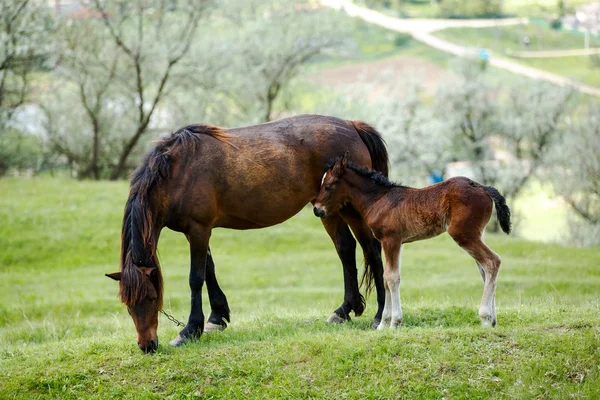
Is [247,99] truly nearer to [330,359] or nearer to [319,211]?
[319,211]

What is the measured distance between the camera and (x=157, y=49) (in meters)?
34.7

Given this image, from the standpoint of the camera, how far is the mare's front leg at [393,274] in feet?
28.8

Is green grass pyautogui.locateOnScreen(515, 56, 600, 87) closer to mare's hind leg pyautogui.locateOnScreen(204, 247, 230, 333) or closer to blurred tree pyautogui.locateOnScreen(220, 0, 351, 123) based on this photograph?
blurred tree pyautogui.locateOnScreen(220, 0, 351, 123)

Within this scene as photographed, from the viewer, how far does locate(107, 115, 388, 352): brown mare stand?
8.63 metres

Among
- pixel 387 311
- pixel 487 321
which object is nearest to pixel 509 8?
pixel 387 311


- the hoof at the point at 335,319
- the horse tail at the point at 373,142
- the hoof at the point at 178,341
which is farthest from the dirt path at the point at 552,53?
the hoof at the point at 178,341

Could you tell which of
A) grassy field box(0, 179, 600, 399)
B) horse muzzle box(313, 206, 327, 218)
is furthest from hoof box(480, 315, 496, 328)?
horse muzzle box(313, 206, 327, 218)

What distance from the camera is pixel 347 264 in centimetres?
1019

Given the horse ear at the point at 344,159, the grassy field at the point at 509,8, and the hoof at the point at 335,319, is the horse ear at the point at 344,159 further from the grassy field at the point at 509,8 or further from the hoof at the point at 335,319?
the grassy field at the point at 509,8

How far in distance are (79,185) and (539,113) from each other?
35.4m

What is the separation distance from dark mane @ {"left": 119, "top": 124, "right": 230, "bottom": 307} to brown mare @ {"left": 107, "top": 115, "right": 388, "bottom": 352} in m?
0.01

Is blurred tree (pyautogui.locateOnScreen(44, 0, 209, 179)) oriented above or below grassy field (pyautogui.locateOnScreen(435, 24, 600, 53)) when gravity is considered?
below

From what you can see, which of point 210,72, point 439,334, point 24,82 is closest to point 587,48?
point 210,72

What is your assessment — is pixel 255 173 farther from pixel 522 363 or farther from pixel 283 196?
pixel 522 363
